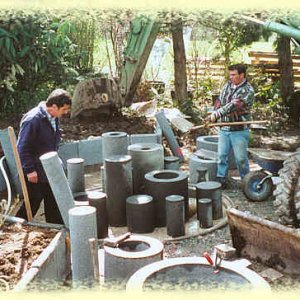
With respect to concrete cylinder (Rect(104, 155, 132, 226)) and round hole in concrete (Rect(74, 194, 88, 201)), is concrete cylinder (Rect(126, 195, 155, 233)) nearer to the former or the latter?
concrete cylinder (Rect(104, 155, 132, 226))

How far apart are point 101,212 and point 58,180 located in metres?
0.99

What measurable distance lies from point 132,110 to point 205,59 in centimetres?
425

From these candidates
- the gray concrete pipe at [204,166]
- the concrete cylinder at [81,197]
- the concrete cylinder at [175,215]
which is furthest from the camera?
the gray concrete pipe at [204,166]

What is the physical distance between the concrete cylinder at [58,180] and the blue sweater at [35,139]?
0.37m

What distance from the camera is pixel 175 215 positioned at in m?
5.93

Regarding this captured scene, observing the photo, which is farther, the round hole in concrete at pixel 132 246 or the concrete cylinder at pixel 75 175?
the concrete cylinder at pixel 75 175

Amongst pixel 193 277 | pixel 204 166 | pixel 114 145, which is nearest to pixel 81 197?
pixel 114 145

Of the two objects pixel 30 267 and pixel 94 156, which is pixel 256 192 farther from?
pixel 30 267

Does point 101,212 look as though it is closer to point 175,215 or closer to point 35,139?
point 175,215

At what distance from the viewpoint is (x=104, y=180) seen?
6598 mm

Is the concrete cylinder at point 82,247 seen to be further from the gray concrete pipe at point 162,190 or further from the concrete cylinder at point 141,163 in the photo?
the concrete cylinder at point 141,163

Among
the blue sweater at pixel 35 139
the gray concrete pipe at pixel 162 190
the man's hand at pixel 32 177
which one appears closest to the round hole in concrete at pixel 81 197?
the gray concrete pipe at pixel 162 190

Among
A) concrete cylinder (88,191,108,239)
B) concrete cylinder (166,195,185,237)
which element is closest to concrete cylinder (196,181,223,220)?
concrete cylinder (166,195,185,237)

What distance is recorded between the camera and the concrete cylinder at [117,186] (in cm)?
623
